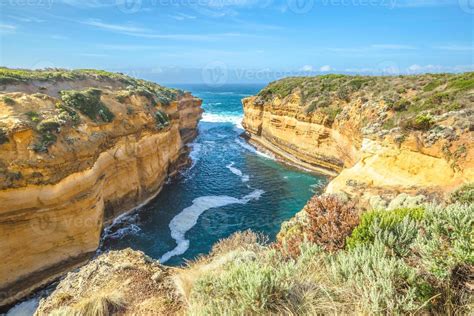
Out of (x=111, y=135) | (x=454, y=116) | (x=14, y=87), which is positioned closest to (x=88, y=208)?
(x=111, y=135)

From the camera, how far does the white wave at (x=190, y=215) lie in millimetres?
16911

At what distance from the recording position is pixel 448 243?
4457mm

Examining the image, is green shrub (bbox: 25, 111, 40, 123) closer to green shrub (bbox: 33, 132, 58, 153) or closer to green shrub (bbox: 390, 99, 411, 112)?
green shrub (bbox: 33, 132, 58, 153)

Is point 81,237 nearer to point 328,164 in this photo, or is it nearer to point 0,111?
point 0,111

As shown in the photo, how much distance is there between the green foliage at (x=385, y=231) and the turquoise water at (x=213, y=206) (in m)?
11.9

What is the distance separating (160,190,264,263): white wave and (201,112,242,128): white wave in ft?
111

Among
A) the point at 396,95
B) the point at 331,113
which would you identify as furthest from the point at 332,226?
the point at 331,113

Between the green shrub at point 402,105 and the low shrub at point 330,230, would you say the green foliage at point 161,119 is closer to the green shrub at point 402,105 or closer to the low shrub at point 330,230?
the green shrub at point 402,105

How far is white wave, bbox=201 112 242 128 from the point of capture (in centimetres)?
6024

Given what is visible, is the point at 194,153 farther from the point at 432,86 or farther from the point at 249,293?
the point at 249,293

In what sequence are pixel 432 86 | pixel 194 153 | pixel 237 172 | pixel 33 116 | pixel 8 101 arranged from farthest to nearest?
pixel 194 153, pixel 237 172, pixel 432 86, pixel 33 116, pixel 8 101

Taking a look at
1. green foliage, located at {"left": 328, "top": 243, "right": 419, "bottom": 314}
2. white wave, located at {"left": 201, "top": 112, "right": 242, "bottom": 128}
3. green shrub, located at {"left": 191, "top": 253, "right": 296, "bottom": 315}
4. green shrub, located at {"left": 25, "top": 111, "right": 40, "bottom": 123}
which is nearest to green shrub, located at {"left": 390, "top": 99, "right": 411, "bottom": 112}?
green foliage, located at {"left": 328, "top": 243, "right": 419, "bottom": 314}

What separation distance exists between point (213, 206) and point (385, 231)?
57.7 ft

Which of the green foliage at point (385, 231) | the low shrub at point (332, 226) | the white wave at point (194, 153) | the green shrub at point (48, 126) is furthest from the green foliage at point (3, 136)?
the white wave at point (194, 153)
